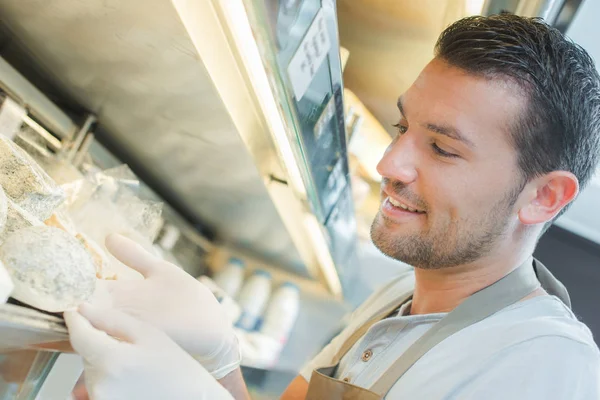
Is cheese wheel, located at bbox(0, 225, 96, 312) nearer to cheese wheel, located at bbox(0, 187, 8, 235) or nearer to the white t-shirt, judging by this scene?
cheese wheel, located at bbox(0, 187, 8, 235)

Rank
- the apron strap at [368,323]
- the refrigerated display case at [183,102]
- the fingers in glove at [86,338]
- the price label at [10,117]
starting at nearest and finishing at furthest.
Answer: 1. the fingers in glove at [86,338]
2. the refrigerated display case at [183,102]
3. the price label at [10,117]
4. the apron strap at [368,323]

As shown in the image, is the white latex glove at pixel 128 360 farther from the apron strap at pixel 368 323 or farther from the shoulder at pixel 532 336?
the apron strap at pixel 368 323

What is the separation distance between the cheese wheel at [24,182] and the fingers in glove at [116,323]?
8.4 inches

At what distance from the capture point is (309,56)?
109 centimetres

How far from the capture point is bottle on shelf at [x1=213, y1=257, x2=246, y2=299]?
103 inches

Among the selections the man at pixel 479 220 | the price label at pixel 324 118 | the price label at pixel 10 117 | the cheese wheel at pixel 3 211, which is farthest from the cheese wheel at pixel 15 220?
the price label at pixel 324 118

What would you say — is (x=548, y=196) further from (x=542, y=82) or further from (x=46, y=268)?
(x=46, y=268)

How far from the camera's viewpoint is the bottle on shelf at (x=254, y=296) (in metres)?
2.71

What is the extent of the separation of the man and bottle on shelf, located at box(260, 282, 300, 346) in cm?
143

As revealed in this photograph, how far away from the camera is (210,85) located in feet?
3.71

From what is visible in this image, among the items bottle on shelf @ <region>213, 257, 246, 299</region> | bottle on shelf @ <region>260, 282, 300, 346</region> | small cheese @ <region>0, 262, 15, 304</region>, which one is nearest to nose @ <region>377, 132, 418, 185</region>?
small cheese @ <region>0, 262, 15, 304</region>

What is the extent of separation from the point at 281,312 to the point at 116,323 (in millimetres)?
2156

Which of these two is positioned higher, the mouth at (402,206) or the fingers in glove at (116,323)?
the mouth at (402,206)

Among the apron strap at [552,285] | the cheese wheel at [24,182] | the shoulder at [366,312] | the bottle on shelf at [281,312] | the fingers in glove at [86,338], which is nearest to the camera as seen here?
the fingers in glove at [86,338]
